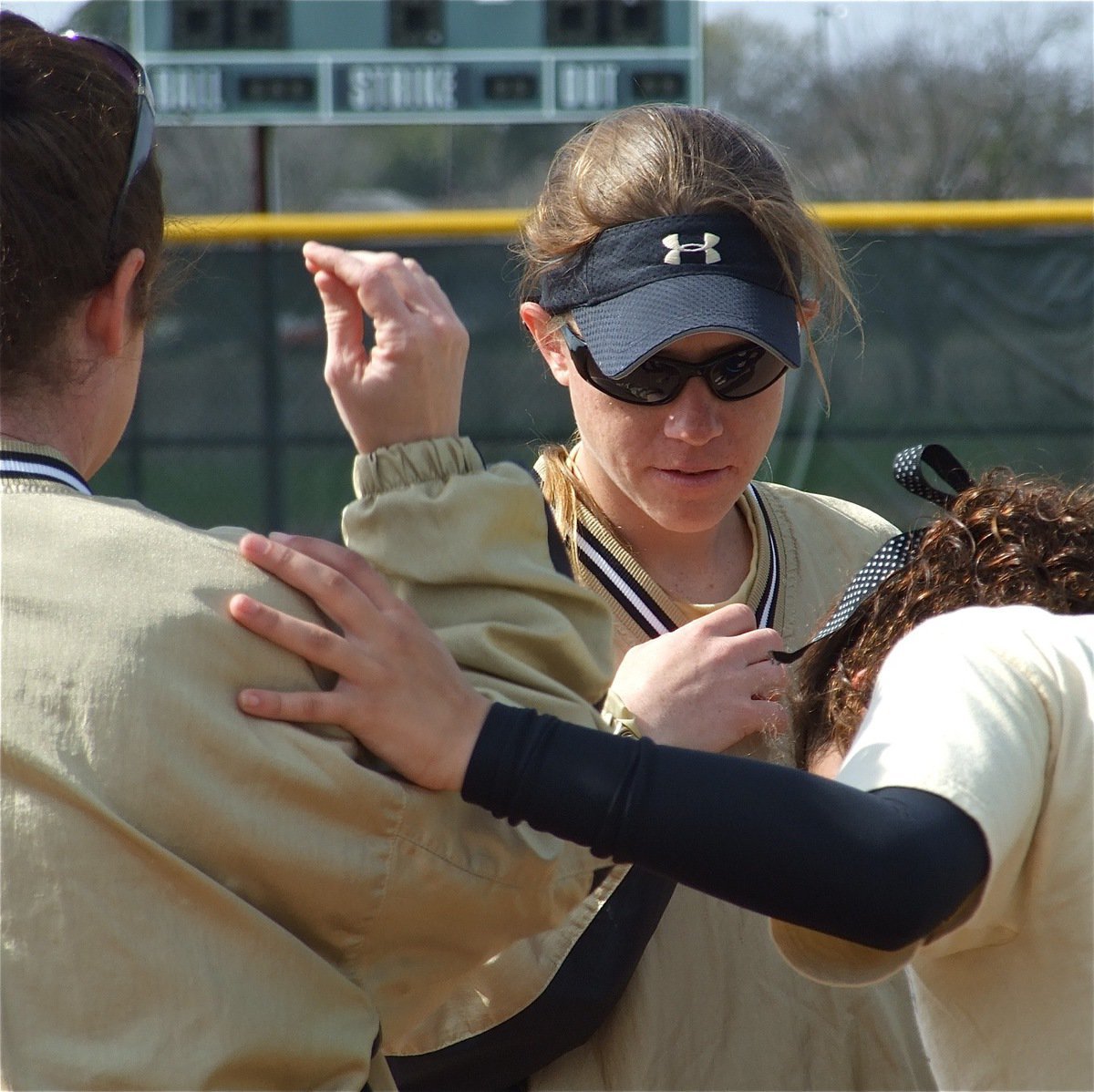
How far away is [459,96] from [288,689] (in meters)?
7.18

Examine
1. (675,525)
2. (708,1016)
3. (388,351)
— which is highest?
(388,351)

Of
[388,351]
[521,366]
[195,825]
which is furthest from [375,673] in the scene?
[521,366]

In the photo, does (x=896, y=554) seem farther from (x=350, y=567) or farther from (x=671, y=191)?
(x=671, y=191)

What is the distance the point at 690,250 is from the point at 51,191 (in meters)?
1.01

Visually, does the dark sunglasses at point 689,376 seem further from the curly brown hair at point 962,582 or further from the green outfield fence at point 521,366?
the green outfield fence at point 521,366

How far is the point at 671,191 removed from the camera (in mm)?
2006

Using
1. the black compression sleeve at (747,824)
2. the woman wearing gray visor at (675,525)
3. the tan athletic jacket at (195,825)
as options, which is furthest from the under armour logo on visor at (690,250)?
the black compression sleeve at (747,824)

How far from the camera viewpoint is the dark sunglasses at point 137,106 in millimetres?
1244

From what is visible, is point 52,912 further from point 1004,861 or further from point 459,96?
point 459,96

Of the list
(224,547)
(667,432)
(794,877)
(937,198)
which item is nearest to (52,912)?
(224,547)

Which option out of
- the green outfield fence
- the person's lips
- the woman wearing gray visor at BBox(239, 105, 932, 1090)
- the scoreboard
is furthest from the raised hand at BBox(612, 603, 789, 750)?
the scoreboard

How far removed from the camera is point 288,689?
3.86 feet

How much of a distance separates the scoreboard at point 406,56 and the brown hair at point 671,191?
19.6 feet

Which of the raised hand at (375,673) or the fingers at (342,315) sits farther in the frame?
the fingers at (342,315)
